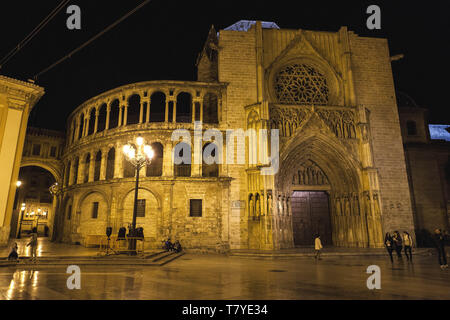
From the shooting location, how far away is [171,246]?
1755 centimetres

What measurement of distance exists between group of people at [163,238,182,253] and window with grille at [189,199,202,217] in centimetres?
230

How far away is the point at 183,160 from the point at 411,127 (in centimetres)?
Answer: 2259

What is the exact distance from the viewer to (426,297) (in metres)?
5.94

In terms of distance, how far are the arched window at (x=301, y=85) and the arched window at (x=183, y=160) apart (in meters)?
8.28

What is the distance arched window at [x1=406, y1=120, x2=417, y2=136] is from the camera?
1081 inches

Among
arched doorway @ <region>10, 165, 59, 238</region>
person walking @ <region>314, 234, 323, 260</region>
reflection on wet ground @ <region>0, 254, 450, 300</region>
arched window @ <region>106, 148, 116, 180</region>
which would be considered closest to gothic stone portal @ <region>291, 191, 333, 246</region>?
person walking @ <region>314, 234, 323, 260</region>

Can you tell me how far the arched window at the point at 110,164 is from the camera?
2303 centimetres

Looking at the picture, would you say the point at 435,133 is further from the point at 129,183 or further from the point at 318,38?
the point at 129,183

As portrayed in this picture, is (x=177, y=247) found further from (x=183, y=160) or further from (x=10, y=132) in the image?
(x=10, y=132)

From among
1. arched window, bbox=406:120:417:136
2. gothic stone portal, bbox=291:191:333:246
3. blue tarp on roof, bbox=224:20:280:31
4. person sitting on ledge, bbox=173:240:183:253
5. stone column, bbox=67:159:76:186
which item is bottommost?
person sitting on ledge, bbox=173:240:183:253

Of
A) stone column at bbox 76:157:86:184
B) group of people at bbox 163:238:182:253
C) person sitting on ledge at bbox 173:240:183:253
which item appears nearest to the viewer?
group of people at bbox 163:238:182:253

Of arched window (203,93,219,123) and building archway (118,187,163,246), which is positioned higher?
arched window (203,93,219,123)

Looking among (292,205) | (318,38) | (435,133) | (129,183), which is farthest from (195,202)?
(435,133)

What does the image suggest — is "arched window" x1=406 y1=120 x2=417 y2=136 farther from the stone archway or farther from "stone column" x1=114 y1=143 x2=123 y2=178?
"stone column" x1=114 y1=143 x2=123 y2=178
